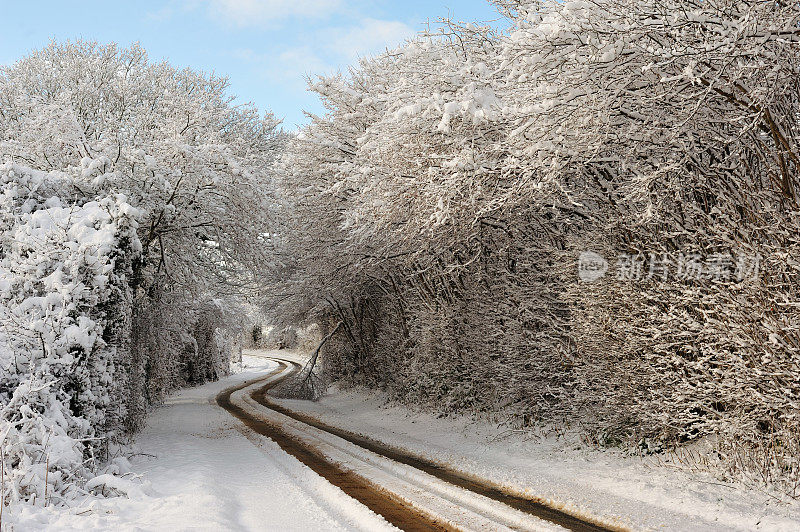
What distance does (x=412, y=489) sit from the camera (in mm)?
7785

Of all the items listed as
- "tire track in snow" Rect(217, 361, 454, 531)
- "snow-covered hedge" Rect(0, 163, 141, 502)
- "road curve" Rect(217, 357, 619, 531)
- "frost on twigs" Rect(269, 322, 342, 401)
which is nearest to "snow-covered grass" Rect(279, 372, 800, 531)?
"road curve" Rect(217, 357, 619, 531)

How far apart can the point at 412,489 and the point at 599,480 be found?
8.66 feet

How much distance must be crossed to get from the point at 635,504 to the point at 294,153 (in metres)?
15.1

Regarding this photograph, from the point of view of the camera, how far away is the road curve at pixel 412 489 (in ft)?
20.1

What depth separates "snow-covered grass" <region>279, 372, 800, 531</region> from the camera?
19.3 feet

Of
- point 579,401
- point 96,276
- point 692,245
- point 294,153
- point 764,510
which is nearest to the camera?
point 764,510

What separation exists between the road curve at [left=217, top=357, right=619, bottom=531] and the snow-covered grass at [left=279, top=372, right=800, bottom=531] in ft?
1.31

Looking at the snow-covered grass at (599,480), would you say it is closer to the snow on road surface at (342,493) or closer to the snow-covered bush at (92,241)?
the snow on road surface at (342,493)

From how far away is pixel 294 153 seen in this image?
1862 centimetres

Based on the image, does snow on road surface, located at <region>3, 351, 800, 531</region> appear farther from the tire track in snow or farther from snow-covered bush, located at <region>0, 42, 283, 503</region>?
snow-covered bush, located at <region>0, 42, 283, 503</region>

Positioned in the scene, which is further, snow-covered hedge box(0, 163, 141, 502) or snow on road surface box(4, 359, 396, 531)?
snow-covered hedge box(0, 163, 141, 502)

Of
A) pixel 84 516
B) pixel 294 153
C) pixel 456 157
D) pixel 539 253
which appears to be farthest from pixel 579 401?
pixel 294 153

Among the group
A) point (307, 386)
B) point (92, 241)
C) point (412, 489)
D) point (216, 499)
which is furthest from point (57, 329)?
point (307, 386)

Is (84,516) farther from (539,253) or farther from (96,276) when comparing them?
(539,253)
